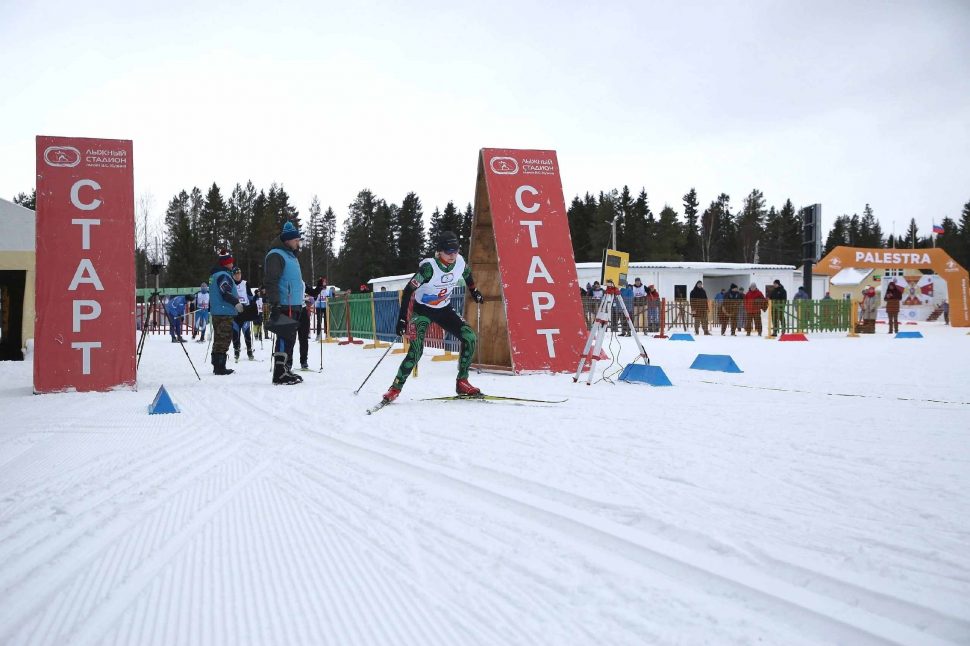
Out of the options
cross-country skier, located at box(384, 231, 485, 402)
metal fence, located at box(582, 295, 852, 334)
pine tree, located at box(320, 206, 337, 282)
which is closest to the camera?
cross-country skier, located at box(384, 231, 485, 402)

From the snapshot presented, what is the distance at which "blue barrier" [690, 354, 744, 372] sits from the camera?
28.6 feet

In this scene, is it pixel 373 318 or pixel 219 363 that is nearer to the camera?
pixel 219 363

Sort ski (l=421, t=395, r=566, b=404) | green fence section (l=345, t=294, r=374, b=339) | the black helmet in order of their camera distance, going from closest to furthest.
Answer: ski (l=421, t=395, r=566, b=404), the black helmet, green fence section (l=345, t=294, r=374, b=339)

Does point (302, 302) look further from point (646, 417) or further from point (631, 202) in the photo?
point (631, 202)

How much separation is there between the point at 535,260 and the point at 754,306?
14.2 m

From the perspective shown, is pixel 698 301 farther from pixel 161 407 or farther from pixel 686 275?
pixel 161 407

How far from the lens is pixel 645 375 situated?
734 centimetres

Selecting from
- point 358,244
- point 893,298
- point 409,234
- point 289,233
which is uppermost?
point 409,234

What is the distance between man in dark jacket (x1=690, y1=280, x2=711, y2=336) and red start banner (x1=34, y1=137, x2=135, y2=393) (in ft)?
58.3

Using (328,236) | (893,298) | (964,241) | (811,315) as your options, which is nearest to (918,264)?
(893,298)

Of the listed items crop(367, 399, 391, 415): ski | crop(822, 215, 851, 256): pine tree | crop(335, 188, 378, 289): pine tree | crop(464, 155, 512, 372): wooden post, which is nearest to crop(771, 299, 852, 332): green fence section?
crop(464, 155, 512, 372): wooden post

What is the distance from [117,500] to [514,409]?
3237 mm

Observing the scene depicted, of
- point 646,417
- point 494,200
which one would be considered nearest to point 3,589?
point 646,417

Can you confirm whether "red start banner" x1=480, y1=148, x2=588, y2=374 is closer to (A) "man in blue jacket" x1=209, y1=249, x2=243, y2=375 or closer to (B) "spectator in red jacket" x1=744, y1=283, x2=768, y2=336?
(A) "man in blue jacket" x1=209, y1=249, x2=243, y2=375
